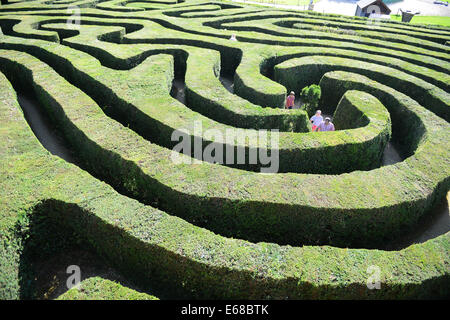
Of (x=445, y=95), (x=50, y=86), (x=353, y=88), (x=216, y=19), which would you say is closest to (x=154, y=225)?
(x=50, y=86)

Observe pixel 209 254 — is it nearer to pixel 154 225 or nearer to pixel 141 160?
pixel 154 225

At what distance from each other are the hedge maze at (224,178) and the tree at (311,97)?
1445 millimetres

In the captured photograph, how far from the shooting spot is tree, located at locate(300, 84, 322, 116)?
50.3 feet

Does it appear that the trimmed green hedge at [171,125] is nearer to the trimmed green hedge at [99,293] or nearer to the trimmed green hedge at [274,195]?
the trimmed green hedge at [274,195]

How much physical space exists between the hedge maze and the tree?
1445mm

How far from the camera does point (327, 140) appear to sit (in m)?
10.7

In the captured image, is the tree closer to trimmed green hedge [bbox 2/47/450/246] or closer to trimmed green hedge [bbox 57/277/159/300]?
trimmed green hedge [bbox 2/47/450/246]

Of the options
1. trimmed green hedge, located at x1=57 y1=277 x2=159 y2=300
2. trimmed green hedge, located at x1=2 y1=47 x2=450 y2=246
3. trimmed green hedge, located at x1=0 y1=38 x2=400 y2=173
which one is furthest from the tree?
trimmed green hedge, located at x1=57 y1=277 x2=159 y2=300

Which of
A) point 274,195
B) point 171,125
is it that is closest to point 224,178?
point 274,195

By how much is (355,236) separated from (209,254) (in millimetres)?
4185

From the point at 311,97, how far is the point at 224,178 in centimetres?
877

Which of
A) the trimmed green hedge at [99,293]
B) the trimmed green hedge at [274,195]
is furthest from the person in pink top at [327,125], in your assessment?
the trimmed green hedge at [99,293]

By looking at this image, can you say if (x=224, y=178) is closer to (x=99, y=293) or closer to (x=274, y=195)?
(x=274, y=195)

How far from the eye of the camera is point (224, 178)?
8648mm
